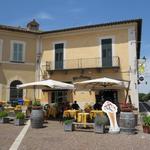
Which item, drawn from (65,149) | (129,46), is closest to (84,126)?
(65,149)

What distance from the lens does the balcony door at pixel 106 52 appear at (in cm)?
1855

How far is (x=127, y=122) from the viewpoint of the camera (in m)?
9.63

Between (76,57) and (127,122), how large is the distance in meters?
10.6

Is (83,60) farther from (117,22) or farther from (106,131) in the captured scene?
(106,131)

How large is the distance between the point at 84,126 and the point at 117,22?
32.9 ft

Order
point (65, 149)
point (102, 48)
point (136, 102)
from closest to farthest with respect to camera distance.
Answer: point (65, 149), point (136, 102), point (102, 48)

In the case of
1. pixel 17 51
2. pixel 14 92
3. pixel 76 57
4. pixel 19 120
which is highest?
pixel 17 51

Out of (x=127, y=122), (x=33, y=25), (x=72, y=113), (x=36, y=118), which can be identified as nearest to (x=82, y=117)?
(x=72, y=113)

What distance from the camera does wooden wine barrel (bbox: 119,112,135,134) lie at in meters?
9.54

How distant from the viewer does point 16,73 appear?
791 inches

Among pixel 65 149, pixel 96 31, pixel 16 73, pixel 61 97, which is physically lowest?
pixel 65 149

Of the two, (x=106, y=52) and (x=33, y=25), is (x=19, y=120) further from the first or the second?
(x=33, y=25)

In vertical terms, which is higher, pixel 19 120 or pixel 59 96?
pixel 59 96

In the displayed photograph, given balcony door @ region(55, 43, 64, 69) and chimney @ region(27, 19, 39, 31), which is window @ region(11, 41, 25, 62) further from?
chimney @ region(27, 19, 39, 31)
